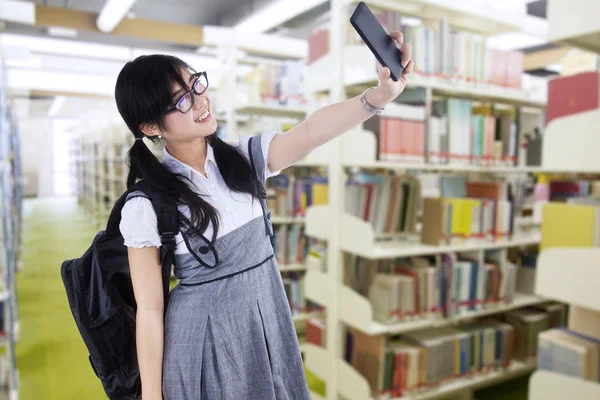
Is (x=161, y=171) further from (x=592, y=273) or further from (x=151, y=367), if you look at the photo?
(x=592, y=273)

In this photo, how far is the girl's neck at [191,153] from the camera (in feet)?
3.21

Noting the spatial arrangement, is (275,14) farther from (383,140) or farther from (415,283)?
(415,283)

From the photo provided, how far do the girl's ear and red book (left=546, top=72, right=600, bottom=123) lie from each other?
5.30 feet

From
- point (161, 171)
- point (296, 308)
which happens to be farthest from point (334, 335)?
point (161, 171)

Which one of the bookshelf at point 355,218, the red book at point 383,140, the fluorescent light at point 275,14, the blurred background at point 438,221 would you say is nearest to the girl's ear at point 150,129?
the blurred background at point 438,221

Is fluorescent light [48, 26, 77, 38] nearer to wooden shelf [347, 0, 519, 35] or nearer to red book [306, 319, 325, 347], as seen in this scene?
wooden shelf [347, 0, 519, 35]

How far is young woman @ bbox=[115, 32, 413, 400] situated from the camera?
35.0 inches

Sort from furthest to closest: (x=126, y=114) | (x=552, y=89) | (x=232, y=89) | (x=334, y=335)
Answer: (x=232, y=89) → (x=334, y=335) → (x=552, y=89) → (x=126, y=114)

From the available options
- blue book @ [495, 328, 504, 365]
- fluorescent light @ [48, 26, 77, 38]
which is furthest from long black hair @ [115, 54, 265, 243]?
fluorescent light @ [48, 26, 77, 38]

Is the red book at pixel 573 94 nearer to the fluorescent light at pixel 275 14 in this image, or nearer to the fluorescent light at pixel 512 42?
the fluorescent light at pixel 275 14

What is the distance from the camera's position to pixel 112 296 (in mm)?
945

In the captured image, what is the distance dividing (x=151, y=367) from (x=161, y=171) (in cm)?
38

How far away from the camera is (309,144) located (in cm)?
99

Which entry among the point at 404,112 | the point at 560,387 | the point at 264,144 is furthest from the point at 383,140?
the point at 264,144
